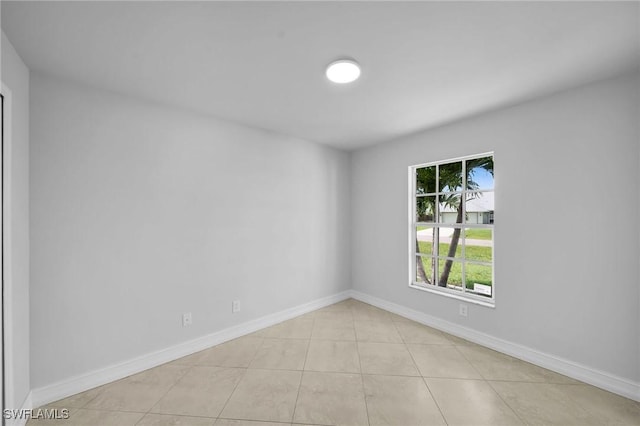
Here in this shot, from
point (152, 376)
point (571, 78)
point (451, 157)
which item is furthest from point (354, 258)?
point (571, 78)

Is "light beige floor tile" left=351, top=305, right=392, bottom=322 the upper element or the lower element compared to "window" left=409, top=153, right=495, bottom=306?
lower

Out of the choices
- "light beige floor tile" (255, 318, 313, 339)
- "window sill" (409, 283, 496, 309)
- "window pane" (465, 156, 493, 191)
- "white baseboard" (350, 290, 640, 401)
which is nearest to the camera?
"white baseboard" (350, 290, 640, 401)

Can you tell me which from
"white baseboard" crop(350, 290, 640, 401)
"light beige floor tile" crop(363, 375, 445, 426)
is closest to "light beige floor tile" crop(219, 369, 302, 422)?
"light beige floor tile" crop(363, 375, 445, 426)

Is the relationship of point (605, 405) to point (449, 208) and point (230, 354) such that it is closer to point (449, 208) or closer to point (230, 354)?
point (449, 208)

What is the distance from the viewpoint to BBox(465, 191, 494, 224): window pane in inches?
105

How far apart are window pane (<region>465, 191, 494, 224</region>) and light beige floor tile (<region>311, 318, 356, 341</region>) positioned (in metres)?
1.86

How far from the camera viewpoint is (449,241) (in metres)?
3.07

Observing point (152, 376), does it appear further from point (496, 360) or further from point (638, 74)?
point (638, 74)

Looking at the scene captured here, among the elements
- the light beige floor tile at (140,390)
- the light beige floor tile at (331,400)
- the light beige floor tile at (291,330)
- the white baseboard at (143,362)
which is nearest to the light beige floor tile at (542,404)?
the light beige floor tile at (331,400)

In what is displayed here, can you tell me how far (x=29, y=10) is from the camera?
128 centimetres

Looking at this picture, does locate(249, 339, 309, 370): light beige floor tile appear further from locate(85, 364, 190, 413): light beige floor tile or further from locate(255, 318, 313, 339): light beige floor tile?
locate(85, 364, 190, 413): light beige floor tile

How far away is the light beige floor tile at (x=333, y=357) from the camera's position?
2189mm

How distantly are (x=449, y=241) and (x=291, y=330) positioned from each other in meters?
2.21

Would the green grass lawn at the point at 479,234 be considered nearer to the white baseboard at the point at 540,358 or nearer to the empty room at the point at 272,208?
the empty room at the point at 272,208
